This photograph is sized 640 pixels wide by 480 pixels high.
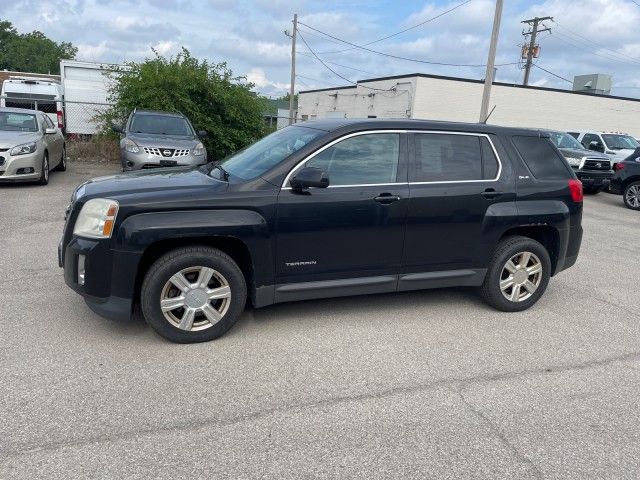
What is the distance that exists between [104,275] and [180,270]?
1.78 ft

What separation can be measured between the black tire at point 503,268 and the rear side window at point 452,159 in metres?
0.72

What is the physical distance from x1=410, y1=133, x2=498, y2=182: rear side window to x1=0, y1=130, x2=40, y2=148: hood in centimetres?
883

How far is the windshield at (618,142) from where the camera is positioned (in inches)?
Answer: 691

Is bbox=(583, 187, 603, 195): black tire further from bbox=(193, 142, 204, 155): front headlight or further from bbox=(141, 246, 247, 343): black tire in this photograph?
bbox=(141, 246, 247, 343): black tire

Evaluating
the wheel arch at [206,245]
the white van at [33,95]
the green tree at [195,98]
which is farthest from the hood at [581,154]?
the white van at [33,95]

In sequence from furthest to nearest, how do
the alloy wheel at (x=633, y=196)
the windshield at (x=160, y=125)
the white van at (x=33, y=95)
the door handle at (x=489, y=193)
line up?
the white van at (x=33, y=95) → the alloy wheel at (x=633, y=196) → the windshield at (x=160, y=125) → the door handle at (x=489, y=193)

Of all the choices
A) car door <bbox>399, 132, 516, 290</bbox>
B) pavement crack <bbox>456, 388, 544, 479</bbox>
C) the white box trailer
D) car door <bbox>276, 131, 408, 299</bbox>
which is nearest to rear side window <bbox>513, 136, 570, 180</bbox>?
car door <bbox>399, 132, 516, 290</bbox>

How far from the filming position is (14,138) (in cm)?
1030

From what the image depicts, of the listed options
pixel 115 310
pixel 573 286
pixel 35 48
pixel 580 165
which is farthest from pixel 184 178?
pixel 35 48

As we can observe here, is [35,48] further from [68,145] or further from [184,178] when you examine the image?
[184,178]

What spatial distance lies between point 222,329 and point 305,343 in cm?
67

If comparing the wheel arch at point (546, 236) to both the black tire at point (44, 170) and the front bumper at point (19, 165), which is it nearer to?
the front bumper at point (19, 165)

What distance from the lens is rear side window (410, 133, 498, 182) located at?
4.69 m

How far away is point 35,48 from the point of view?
84.1 meters
